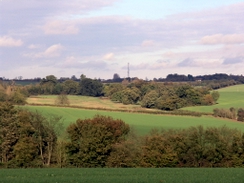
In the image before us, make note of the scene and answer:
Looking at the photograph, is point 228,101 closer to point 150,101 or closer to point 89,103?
point 150,101

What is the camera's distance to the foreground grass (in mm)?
73312

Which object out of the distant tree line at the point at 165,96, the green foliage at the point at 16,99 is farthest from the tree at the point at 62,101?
the distant tree line at the point at 165,96

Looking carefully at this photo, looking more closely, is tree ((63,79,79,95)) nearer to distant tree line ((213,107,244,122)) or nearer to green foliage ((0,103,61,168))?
distant tree line ((213,107,244,122))

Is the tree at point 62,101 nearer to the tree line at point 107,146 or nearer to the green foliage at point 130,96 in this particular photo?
the green foliage at point 130,96

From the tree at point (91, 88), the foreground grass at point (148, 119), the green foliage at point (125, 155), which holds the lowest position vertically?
the green foliage at point (125, 155)

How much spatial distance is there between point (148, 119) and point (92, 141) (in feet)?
106

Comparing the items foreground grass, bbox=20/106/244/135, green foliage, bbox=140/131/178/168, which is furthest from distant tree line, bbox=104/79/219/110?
green foliage, bbox=140/131/178/168

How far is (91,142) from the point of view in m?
49.9

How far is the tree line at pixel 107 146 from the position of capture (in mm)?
47719

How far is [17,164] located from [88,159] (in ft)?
26.7

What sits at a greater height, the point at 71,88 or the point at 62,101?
the point at 71,88

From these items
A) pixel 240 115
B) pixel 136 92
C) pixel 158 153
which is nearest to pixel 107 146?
pixel 158 153

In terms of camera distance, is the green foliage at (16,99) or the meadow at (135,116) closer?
the meadow at (135,116)

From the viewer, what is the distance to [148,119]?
81.1m
